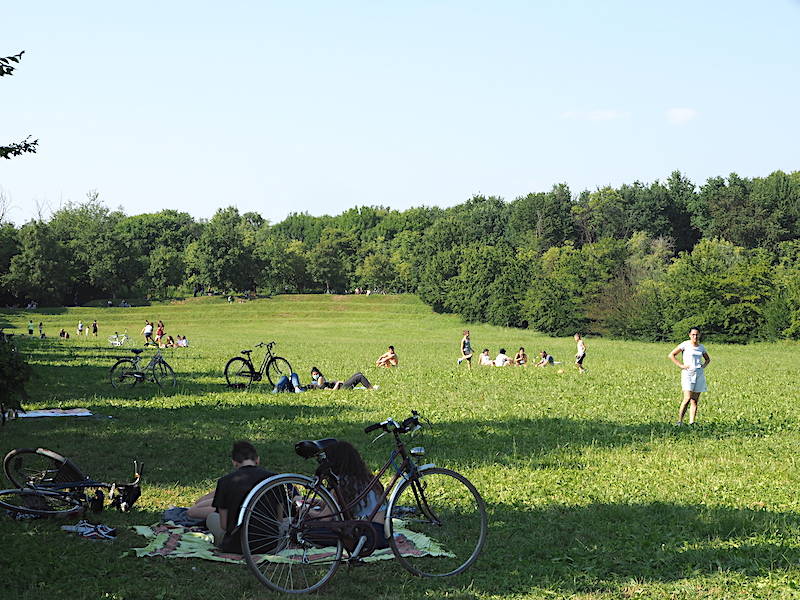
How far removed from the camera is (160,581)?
7094 millimetres

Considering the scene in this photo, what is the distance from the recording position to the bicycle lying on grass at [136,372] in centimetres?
2373

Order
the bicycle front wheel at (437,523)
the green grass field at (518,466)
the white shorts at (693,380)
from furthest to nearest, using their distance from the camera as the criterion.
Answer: the white shorts at (693,380) < the bicycle front wheel at (437,523) < the green grass field at (518,466)

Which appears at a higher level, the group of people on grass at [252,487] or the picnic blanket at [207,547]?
the group of people on grass at [252,487]

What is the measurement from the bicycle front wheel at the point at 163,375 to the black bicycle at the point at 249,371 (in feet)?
5.43

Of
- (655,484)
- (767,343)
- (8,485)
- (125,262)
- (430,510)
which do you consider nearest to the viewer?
(430,510)

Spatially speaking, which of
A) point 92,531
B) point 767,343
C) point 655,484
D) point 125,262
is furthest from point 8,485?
point 125,262

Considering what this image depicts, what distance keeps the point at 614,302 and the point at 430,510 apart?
6350cm

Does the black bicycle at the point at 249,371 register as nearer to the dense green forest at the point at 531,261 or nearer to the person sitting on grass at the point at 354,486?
the person sitting on grass at the point at 354,486

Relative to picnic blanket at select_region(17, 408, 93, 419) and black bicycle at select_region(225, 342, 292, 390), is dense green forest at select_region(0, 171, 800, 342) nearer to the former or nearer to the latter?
black bicycle at select_region(225, 342, 292, 390)

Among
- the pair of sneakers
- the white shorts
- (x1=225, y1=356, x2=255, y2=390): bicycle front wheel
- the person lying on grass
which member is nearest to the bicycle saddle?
the pair of sneakers

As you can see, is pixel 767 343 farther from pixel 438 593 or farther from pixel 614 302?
pixel 438 593

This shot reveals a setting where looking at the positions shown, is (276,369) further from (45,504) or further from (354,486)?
(354,486)

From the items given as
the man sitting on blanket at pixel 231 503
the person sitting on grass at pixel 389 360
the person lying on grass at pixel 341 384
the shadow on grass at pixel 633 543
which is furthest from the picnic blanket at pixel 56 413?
the person sitting on grass at pixel 389 360

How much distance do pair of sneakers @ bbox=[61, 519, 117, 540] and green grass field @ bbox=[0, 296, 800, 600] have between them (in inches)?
7.4
